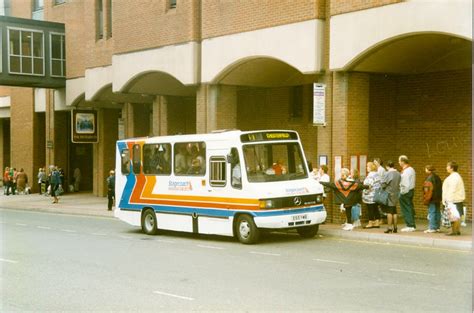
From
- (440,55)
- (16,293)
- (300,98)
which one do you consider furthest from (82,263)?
(300,98)

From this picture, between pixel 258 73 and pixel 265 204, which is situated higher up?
pixel 258 73

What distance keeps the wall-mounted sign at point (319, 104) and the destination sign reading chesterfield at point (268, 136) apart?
2.12m

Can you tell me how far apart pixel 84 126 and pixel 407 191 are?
22081 millimetres

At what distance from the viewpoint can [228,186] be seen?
1625 cm

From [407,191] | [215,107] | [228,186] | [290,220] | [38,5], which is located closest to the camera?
[290,220]

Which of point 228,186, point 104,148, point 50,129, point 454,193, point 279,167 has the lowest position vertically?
point 454,193

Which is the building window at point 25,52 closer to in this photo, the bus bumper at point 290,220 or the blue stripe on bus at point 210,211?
the blue stripe on bus at point 210,211

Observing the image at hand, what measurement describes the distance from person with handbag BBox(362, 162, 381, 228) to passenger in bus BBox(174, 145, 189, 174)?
15.0 ft

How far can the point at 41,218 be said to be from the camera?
2544 cm

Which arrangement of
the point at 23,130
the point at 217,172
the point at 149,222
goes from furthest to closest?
1. the point at 23,130
2. the point at 149,222
3. the point at 217,172

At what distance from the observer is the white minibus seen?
51.5 ft

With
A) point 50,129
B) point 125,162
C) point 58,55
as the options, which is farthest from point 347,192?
point 50,129

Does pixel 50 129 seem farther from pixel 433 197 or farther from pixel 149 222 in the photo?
pixel 433 197

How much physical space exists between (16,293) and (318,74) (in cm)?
1176
